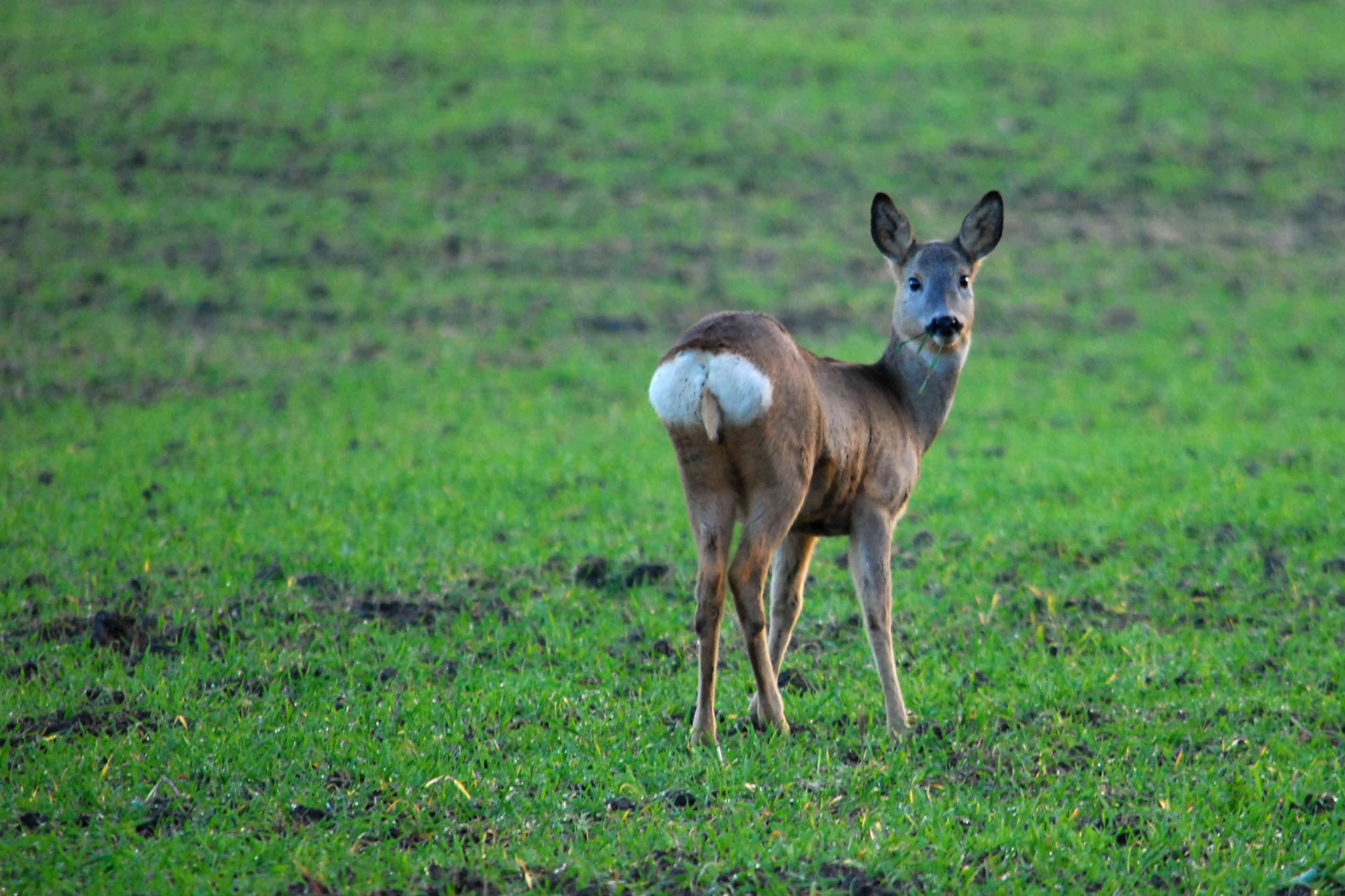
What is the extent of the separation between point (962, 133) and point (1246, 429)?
10.2 meters

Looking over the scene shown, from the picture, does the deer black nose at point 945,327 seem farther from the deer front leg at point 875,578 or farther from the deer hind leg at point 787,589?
the deer hind leg at point 787,589

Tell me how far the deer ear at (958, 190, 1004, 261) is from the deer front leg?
1533 mm

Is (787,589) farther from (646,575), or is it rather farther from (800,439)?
(646,575)

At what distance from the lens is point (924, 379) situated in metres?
6.88

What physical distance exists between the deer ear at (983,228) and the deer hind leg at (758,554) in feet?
6.27

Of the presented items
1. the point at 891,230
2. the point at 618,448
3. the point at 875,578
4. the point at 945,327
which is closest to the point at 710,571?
the point at 875,578

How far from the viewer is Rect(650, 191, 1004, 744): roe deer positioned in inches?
216

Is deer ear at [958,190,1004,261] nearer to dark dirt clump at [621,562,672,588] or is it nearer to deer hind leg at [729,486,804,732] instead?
deer hind leg at [729,486,804,732]

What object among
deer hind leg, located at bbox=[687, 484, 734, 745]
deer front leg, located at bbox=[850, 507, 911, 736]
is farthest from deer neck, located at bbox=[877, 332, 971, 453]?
deer hind leg, located at bbox=[687, 484, 734, 745]

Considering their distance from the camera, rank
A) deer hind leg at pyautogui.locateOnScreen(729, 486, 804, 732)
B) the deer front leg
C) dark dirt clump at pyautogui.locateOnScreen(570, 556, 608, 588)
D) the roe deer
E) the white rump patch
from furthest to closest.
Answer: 1. dark dirt clump at pyautogui.locateOnScreen(570, 556, 608, 588)
2. the deer front leg
3. deer hind leg at pyautogui.locateOnScreen(729, 486, 804, 732)
4. the roe deer
5. the white rump patch

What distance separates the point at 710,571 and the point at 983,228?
8.18 ft

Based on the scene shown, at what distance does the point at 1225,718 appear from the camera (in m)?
6.27

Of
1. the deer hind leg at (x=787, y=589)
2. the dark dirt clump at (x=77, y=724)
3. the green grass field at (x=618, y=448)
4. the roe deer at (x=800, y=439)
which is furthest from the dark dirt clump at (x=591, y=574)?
the dark dirt clump at (x=77, y=724)

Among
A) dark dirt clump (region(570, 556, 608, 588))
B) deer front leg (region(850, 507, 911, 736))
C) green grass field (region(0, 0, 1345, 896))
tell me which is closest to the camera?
green grass field (region(0, 0, 1345, 896))
